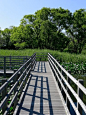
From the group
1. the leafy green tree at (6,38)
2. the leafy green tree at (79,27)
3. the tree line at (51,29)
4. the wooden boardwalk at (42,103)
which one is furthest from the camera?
the leafy green tree at (6,38)

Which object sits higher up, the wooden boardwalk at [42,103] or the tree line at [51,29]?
the tree line at [51,29]

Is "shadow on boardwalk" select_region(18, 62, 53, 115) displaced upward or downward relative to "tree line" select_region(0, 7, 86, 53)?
downward

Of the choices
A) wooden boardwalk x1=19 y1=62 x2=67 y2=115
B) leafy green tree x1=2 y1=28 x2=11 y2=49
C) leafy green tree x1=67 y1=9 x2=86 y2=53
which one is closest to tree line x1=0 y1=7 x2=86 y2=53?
leafy green tree x1=67 y1=9 x2=86 y2=53

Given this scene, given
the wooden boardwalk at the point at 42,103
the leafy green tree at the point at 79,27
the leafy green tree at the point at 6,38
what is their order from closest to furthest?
the wooden boardwalk at the point at 42,103, the leafy green tree at the point at 79,27, the leafy green tree at the point at 6,38

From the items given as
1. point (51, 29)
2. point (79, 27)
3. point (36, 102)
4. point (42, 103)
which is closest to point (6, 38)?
point (51, 29)

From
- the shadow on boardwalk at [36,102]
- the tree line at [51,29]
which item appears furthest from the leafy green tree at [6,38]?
the shadow on boardwalk at [36,102]

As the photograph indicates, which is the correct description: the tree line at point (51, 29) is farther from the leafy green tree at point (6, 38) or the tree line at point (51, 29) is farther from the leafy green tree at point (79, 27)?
the leafy green tree at point (6, 38)

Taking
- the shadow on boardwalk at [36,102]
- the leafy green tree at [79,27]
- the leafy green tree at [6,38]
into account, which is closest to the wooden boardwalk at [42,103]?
the shadow on boardwalk at [36,102]

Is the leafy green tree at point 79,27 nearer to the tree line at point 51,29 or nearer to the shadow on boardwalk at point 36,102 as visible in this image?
the tree line at point 51,29

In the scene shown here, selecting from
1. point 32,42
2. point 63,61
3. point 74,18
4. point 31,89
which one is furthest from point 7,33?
point 31,89

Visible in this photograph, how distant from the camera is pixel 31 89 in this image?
664 cm

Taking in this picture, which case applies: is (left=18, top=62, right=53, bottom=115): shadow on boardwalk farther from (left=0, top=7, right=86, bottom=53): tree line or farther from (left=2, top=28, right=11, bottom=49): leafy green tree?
(left=2, top=28, right=11, bottom=49): leafy green tree

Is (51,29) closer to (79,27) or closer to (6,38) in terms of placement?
(79,27)

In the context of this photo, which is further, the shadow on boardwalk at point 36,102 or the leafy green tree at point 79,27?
the leafy green tree at point 79,27
